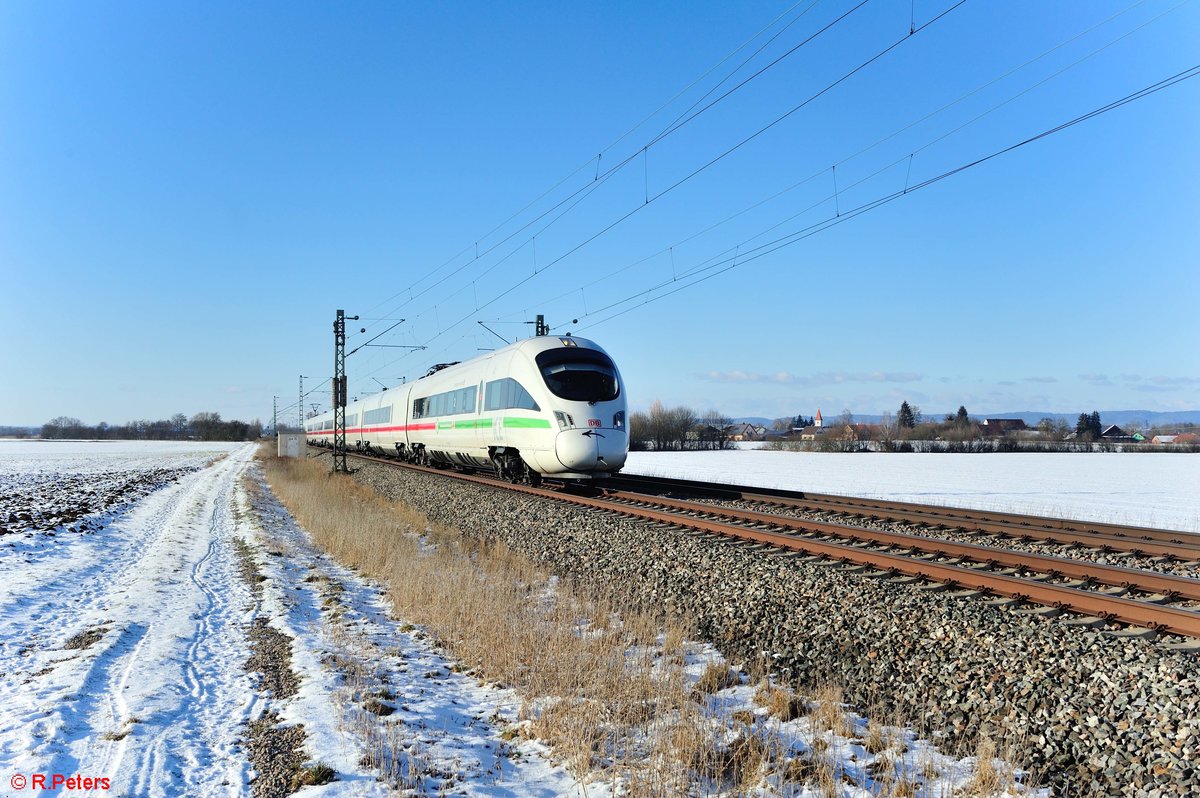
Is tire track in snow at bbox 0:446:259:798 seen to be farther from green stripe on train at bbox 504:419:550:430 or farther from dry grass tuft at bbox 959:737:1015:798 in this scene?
green stripe on train at bbox 504:419:550:430

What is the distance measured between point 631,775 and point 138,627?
6.60 meters

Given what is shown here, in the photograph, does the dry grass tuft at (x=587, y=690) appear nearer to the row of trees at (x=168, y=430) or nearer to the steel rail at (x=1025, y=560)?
the steel rail at (x=1025, y=560)

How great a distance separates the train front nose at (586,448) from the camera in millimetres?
16766

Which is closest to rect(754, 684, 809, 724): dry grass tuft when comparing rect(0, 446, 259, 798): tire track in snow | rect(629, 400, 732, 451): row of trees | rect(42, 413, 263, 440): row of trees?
rect(0, 446, 259, 798): tire track in snow

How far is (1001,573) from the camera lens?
8.52 metres

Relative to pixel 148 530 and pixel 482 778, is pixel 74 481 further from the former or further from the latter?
pixel 482 778

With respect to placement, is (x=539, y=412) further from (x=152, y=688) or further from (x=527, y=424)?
(x=152, y=688)

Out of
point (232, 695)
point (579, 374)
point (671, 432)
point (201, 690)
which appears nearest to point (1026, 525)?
point (579, 374)

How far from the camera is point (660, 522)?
42.4ft

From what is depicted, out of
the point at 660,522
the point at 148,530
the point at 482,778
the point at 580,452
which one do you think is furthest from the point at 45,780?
the point at 148,530

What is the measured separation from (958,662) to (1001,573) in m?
3.43

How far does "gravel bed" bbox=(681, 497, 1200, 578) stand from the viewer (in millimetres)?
9188

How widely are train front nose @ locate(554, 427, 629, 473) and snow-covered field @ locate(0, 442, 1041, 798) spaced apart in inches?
230

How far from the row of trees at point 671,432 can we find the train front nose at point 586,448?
84227 mm
